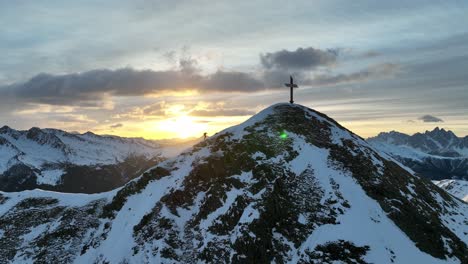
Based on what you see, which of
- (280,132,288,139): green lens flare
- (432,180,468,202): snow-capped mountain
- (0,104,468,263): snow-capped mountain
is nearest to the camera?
(0,104,468,263): snow-capped mountain

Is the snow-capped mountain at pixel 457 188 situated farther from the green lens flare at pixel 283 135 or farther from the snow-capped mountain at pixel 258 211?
the green lens flare at pixel 283 135

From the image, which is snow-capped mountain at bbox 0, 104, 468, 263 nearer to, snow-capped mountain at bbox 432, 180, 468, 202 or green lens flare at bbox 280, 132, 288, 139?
green lens flare at bbox 280, 132, 288, 139

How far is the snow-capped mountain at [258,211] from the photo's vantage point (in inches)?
1435

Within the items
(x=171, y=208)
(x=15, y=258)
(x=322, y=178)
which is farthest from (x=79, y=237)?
(x=322, y=178)

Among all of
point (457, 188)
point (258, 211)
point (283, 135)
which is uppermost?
point (283, 135)

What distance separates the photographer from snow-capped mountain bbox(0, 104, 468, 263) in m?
36.4

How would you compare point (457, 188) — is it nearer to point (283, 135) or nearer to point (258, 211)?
point (283, 135)

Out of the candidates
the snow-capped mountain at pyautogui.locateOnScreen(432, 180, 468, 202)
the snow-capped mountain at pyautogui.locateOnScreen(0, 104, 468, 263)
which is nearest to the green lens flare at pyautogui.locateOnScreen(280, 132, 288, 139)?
the snow-capped mountain at pyautogui.locateOnScreen(0, 104, 468, 263)

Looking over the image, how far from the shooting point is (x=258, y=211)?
40.3 meters

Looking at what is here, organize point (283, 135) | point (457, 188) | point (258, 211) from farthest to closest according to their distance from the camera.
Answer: point (457, 188) < point (283, 135) < point (258, 211)

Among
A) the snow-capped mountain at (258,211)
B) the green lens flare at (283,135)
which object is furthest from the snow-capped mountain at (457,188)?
the green lens flare at (283,135)

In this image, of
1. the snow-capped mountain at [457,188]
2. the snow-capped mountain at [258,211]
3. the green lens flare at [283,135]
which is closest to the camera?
the snow-capped mountain at [258,211]

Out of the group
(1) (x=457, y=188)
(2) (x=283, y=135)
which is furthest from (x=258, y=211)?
(1) (x=457, y=188)

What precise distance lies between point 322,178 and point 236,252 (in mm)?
13561
